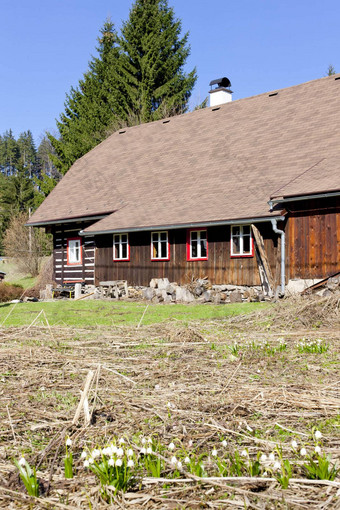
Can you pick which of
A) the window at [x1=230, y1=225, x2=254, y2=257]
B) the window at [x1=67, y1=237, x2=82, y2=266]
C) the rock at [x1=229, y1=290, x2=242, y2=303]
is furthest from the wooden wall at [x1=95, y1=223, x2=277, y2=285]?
the window at [x1=67, y1=237, x2=82, y2=266]

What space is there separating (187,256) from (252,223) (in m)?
3.13

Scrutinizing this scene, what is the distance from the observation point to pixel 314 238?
16.0m

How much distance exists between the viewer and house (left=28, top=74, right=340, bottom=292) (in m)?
16.3

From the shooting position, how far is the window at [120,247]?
71.5ft

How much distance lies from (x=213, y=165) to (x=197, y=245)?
397 centimetres

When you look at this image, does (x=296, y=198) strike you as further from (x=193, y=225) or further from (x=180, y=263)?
(x=180, y=263)

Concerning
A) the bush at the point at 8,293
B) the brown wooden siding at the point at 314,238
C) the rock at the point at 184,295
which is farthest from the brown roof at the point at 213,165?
the bush at the point at 8,293

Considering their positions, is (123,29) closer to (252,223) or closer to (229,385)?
(252,223)

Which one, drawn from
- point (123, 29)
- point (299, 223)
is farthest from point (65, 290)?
point (123, 29)

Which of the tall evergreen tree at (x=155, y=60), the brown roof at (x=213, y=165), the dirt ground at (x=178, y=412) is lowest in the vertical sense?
the dirt ground at (x=178, y=412)

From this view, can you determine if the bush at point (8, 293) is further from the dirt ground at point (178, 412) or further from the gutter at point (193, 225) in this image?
the dirt ground at point (178, 412)

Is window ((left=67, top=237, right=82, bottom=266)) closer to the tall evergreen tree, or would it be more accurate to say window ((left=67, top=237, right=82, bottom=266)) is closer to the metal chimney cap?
the metal chimney cap

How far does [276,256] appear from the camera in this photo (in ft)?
55.6

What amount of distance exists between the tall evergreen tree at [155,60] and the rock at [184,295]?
23.9 meters
